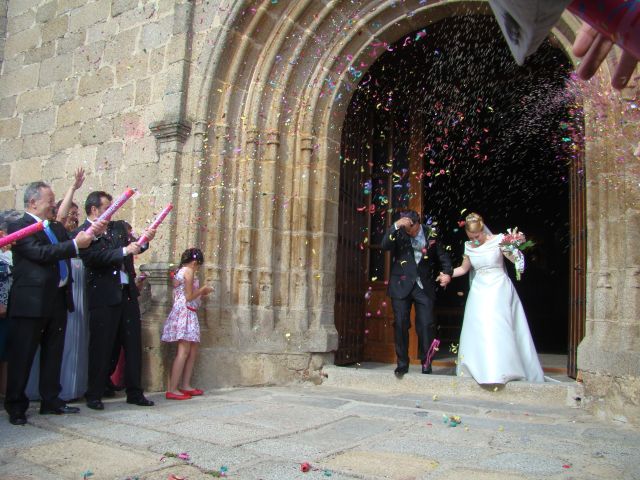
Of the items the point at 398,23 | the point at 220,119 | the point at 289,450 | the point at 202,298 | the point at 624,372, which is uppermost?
the point at 398,23

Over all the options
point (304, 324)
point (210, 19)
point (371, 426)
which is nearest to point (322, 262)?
point (304, 324)

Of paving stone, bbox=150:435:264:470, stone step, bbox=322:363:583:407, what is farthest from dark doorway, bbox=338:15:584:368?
paving stone, bbox=150:435:264:470

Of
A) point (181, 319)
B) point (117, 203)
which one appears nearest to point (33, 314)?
point (117, 203)

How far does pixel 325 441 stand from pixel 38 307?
218 centimetres

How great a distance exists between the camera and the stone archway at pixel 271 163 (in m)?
5.79

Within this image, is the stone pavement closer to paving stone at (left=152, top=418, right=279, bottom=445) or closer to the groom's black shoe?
paving stone at (left=152, top=418, right=279, bottom=445)

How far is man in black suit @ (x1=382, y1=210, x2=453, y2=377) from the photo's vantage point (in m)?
5.53

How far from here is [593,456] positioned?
3.18 m

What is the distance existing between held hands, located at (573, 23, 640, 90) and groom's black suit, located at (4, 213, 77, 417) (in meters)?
3.59

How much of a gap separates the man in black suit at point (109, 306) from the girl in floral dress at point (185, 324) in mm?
458

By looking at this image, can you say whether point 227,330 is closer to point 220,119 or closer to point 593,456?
point 220,119

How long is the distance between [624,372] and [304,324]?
9.49 feet

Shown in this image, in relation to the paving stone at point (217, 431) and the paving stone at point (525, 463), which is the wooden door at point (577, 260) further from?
the paving stone at point (217, 431)

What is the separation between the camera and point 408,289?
18.3ft
